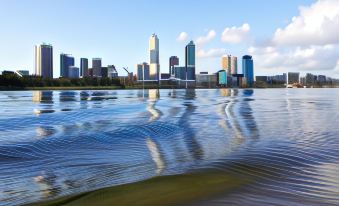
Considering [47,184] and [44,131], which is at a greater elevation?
[44,131]

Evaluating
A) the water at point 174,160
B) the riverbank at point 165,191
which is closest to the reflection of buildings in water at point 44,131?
the water at point 174,160

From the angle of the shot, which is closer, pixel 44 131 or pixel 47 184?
pixel 47 184

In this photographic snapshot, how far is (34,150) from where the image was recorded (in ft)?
38.2

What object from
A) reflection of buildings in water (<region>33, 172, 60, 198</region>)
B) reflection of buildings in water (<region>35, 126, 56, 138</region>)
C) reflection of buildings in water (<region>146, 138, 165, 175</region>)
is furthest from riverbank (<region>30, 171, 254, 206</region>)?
reflection of buildings in water (<region>35, 126, 56, 138</region>)

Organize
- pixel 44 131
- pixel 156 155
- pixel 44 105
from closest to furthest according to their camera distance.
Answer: pixel 156 155, pixel 44 131, pixel 44 105

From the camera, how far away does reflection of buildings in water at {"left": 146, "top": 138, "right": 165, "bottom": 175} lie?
8953mm

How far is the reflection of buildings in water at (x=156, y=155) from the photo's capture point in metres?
8.95

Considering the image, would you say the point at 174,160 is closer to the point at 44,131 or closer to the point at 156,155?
the point at 156,155

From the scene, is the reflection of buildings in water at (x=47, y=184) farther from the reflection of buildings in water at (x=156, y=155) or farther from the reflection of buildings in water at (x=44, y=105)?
the reflection of buildings in water at (x=44, y=105)

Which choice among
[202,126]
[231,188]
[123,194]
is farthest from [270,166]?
[202,126]

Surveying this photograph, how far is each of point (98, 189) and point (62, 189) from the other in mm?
Result: 653

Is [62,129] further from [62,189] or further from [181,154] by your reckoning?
[62,189]

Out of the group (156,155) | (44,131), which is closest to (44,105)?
(44,131)

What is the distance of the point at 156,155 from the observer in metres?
10.6
